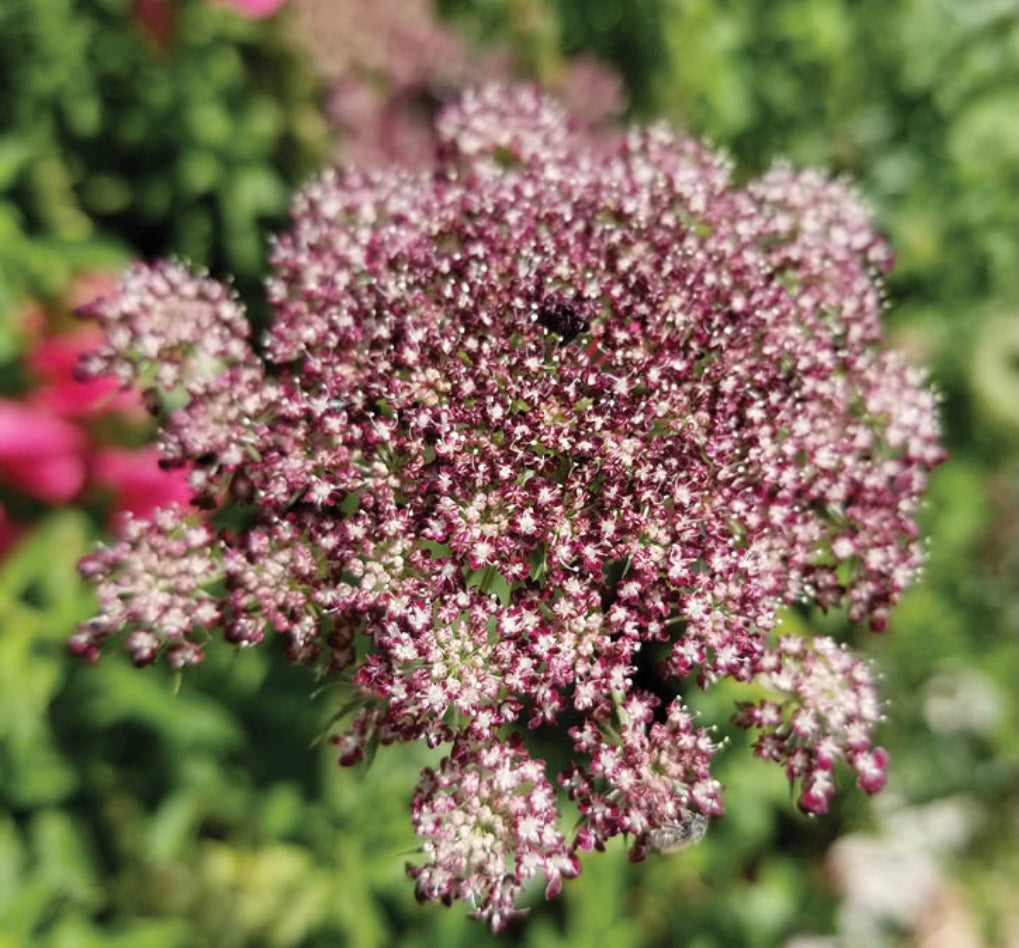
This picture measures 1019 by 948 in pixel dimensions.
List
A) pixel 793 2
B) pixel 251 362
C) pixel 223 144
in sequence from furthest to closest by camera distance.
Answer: pixel 793 2 < pixel 223 144 < pixel 251 362

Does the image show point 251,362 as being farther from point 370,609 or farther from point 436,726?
point 436,726

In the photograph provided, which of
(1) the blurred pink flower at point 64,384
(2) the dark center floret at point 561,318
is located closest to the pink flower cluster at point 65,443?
(1) the blurred pink flower at point 64,384

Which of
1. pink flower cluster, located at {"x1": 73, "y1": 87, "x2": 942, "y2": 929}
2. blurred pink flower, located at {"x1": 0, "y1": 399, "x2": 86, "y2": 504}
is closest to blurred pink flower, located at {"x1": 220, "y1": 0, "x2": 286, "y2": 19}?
blurred pink flower, located at {"x1": 0, "y1": 399, "x2": 86, "y2": 504}

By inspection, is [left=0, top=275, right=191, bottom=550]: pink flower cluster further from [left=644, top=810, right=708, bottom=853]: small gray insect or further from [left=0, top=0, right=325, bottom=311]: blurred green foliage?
[left=644, top=810, right=708, bottom=853]: small gray insect

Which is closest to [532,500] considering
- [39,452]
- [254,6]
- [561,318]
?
[561,318]

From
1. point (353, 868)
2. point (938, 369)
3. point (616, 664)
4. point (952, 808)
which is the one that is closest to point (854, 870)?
point (952, 808)

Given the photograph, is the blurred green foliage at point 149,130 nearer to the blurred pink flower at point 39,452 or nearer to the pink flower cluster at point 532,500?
the blurred pink flower at point 39,452

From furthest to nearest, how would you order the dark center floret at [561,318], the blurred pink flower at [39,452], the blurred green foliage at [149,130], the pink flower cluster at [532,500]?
1. the blurred green foliage at [149,130]
2. the blurred pink flower at [39,452]
3. the dark center floret at [561,318]
4. the pink flower cluster at [532,500]
